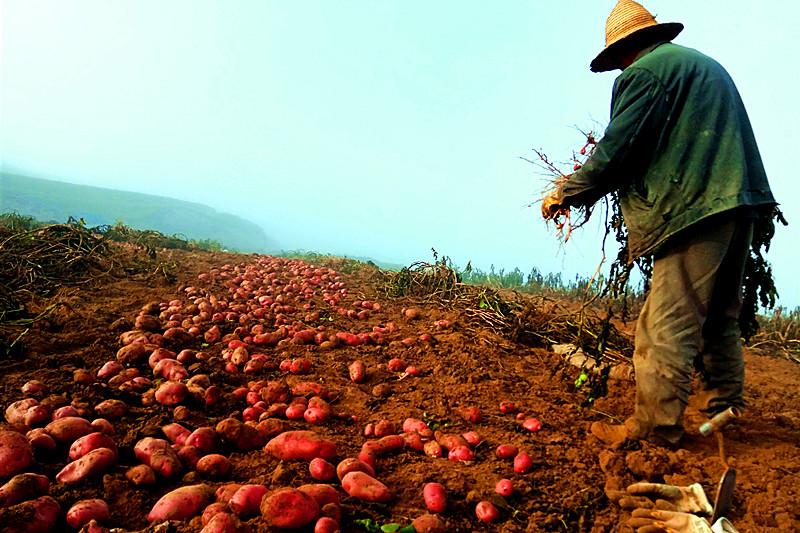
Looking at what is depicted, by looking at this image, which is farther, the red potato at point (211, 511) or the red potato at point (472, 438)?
the red potato at point (472, 438)

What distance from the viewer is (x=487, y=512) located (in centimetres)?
149

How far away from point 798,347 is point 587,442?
463 centimetres

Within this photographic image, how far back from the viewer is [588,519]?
1526 millimetres

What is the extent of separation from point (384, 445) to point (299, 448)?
39 cm

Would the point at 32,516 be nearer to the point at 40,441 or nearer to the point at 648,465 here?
the point at 40,441

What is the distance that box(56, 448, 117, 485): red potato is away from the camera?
1.42m

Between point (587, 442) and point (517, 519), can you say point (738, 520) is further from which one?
point (517, 519)

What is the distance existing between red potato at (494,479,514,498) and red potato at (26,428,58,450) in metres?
1.71

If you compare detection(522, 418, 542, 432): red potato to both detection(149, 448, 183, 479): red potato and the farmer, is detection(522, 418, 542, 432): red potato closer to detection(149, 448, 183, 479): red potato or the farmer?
the farmer

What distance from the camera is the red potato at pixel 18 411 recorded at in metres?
1.74

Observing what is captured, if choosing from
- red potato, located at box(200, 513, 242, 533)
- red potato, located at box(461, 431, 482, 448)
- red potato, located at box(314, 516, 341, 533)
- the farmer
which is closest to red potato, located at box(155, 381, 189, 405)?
red potato, located at box(200, 513, 242, 533)

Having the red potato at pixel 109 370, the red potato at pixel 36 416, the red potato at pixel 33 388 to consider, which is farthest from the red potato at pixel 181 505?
the red potato at pixel 109 370

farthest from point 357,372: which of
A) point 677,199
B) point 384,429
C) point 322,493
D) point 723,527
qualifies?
point 677,199

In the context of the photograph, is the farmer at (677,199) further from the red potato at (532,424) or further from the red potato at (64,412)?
the red potato at (64,412)
